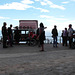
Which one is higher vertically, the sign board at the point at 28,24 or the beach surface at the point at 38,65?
the sign board at the point at 28,24

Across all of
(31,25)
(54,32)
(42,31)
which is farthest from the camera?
(31,25)

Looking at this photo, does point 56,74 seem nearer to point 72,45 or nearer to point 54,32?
point 72,45

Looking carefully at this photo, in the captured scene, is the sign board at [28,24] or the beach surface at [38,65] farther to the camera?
the sign board at [28,24]

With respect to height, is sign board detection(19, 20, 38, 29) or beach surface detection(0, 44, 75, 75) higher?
sign board detection(19, 20, 38, 29)

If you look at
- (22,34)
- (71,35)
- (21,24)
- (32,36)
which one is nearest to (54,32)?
(71,35)

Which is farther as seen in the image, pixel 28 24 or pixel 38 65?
pixel 28 24

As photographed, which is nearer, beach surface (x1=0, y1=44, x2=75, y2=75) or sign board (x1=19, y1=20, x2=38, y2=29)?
beach surface (x1=0, y1=44, x2=75, y2=75)

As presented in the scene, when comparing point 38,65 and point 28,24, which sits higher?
point 28,24

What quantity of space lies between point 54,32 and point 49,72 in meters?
11.8

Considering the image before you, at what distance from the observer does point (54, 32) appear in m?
16.8

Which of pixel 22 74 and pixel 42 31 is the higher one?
pixel 42 31

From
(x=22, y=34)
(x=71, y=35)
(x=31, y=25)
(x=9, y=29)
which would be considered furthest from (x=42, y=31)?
(x=31, y=25)

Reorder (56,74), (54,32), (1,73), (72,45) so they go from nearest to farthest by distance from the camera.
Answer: (56,74)
(1,73)
(72,45)
(54,32)

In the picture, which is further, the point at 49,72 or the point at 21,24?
the point at 21,24
